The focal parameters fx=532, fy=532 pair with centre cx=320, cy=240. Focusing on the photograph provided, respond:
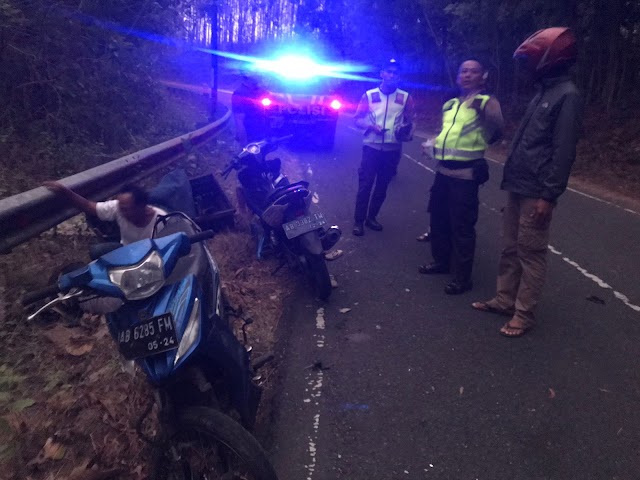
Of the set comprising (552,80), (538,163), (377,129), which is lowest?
(377,129)

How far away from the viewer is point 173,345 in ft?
7.41

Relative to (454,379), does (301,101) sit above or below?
above

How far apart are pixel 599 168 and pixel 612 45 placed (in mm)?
4708

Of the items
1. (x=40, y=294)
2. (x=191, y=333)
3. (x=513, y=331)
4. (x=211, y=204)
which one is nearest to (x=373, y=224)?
(x=211, y=204)

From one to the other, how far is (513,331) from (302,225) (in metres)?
2.13

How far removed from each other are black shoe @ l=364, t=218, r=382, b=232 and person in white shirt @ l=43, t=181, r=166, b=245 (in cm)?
426

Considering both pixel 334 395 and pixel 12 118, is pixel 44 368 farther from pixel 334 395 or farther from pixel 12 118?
A: pixel 12 118

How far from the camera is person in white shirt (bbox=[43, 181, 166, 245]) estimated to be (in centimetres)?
357

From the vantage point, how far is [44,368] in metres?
3.45

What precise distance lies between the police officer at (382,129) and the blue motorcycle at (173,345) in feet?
16.3

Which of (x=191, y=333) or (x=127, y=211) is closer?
(x=191, y=333)

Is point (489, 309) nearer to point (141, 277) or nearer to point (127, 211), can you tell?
point (127, 211)

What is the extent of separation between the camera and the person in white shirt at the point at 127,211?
3.57 metres

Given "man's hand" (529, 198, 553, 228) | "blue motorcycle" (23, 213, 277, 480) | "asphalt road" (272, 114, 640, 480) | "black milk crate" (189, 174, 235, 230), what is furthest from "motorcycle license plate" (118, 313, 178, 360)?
"black milk crate" (189, 174, 235, 230)
